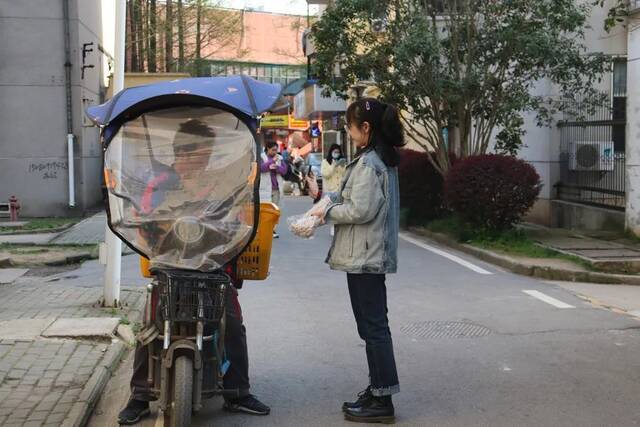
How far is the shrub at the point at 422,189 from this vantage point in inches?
634

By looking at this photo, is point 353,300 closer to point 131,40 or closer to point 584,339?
point 584,339

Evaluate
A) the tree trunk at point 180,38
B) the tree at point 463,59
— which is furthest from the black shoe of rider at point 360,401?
the tree trunk at point 180,38

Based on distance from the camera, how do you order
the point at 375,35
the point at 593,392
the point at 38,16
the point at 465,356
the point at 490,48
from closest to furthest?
the point at 593,392, the point at 465,356, the point at 490,48, the point at 375,35, the point at 38,16

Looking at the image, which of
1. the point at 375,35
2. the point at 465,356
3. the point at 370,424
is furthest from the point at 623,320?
the point at 375,35

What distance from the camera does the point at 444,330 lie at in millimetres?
6953

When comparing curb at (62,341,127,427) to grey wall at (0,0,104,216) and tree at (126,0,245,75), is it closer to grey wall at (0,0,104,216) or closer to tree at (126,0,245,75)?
grey wall at (0,0,104,216)

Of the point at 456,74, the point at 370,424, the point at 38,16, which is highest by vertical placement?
the point at 38,16

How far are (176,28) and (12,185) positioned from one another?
14346 millimetres

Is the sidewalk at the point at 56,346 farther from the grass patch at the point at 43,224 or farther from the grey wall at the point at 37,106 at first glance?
the grey wall at the point at 37,106

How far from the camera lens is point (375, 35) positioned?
49.9 feet

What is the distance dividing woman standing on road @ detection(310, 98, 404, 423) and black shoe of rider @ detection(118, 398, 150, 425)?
1.23 meters

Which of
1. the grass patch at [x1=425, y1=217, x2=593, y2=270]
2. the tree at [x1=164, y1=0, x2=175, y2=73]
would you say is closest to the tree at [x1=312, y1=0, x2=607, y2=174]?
the grass patch at [x1=425, y1=217, x2=593, y2=270]

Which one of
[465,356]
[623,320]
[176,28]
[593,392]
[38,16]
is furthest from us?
[176,28]

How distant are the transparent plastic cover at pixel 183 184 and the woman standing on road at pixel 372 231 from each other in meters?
0.53
